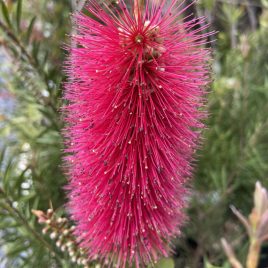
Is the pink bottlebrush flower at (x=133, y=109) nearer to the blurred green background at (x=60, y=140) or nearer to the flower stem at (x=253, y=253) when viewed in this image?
the blurred green background at (x=60, y=140)

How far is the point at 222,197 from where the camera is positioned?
0.94 meters

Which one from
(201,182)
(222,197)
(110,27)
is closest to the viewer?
(110,27)

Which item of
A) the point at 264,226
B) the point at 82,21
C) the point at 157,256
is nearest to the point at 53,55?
the point at 82,21

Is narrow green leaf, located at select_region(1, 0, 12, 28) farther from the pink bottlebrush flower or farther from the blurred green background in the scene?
the pink bottlebrush flower

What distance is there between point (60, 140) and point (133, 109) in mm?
327

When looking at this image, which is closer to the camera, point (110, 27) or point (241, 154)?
point (110, 27)

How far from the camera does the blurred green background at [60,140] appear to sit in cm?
75

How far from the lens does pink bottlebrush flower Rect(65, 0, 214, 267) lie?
1.66 feet

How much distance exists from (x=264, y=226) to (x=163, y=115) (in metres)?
0.29

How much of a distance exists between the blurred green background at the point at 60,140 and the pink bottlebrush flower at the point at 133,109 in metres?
0.16

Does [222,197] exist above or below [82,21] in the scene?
below

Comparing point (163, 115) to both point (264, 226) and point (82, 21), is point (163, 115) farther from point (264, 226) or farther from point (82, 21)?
point (264, 226)

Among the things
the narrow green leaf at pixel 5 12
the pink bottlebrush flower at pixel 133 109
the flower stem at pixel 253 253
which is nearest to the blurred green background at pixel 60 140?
the narrow green leaf at pixel 5 12

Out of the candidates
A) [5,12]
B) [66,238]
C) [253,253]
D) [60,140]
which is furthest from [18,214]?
[253,253]
